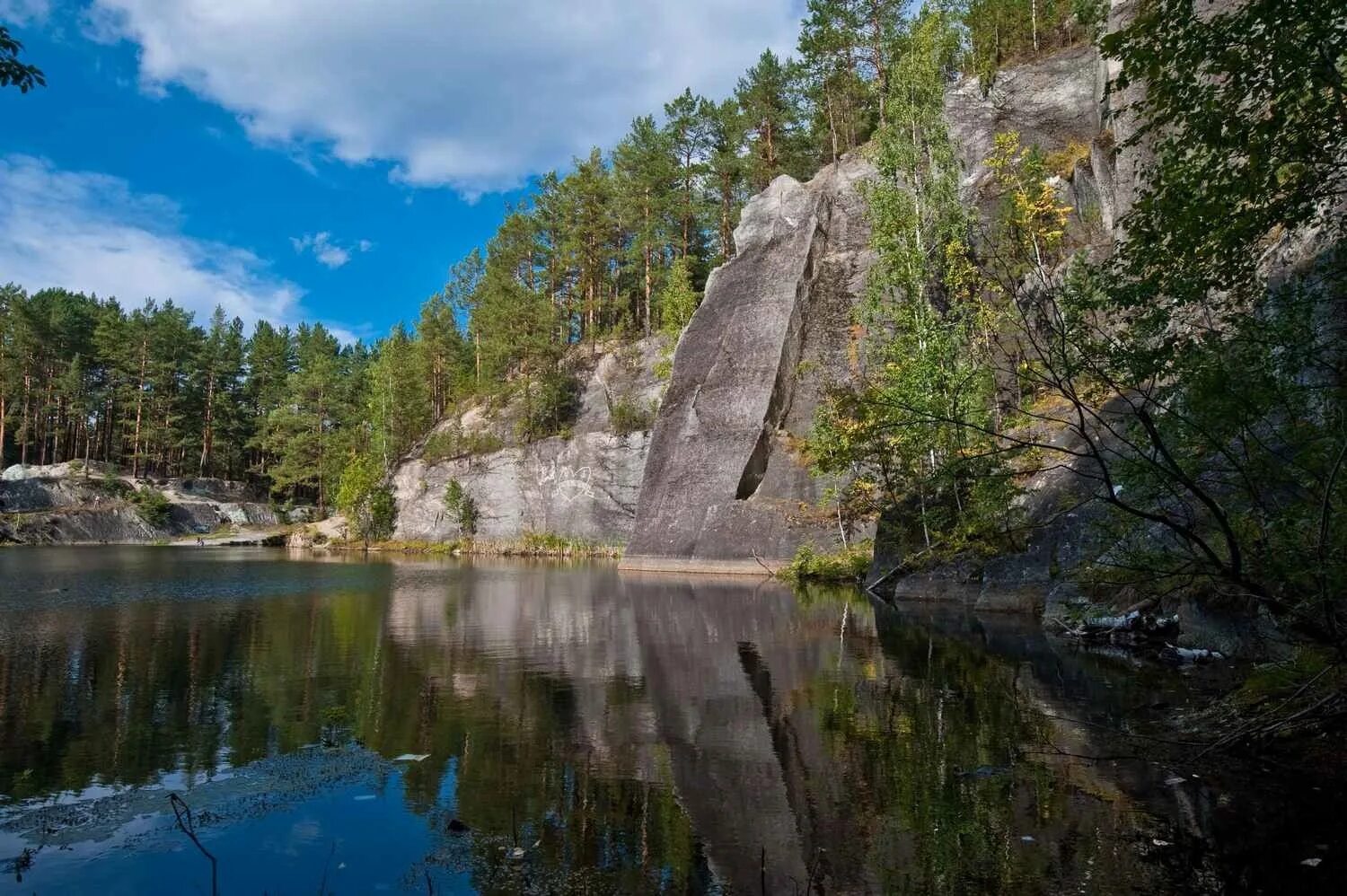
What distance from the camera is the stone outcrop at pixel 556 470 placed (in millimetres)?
54406

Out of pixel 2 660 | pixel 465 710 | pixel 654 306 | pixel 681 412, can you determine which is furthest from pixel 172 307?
pixel 465 710

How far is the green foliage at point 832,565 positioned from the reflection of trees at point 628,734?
14.2 metres

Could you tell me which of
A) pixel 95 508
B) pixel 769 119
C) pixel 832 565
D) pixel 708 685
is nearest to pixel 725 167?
pixel 769 119

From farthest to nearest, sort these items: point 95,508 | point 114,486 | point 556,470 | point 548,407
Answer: point 114,486 → point 95,508 → point 548,407 → point 556,470

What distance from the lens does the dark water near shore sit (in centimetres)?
603

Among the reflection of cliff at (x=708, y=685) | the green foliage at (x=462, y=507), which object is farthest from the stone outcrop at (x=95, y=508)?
the reflection of cliff at (x=708, y=685)

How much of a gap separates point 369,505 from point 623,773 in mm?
61863

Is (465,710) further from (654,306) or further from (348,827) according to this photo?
(654,306)

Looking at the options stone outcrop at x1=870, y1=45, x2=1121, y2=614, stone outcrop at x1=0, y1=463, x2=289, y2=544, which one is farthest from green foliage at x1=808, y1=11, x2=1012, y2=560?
stone outcrop at x1=0, y1=463, x2=289, y2=544

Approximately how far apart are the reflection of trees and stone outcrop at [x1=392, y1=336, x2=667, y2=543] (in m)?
33.8

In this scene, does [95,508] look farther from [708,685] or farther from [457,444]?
[708,685]

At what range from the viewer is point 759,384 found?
150 ft

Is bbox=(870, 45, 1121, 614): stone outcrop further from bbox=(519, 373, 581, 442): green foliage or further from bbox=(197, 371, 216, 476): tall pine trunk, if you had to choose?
bbox=(197, 371, 216, 476): tall pine trunk

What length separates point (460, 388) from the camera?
71750 millimetres
